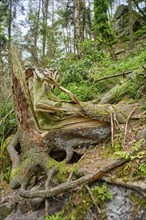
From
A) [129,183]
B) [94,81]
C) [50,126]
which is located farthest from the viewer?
[94,81]

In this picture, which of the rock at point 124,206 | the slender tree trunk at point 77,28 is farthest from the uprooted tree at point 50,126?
the slender tree trunk at point 77,28

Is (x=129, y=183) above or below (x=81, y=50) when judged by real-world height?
below

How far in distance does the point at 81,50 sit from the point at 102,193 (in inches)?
388

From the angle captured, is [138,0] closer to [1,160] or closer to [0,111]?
[0,111]

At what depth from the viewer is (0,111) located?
28.9ft

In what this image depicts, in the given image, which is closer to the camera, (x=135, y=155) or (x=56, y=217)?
(x=56, y=217)

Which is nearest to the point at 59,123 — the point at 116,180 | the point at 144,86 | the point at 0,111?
the point at 116,180

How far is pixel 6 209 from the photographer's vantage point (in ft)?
16.9

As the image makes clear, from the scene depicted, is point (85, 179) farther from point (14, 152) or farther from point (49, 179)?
point (14, 152)

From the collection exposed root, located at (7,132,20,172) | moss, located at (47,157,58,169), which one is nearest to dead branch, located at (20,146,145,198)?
moss, located at (47,157,58,169)

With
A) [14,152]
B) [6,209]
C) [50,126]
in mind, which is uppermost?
[50,126]

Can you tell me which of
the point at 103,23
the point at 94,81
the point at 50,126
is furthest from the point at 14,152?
the point at 103,23

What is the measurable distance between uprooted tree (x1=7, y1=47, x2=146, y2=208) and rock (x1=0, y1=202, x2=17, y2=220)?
1.16 ft

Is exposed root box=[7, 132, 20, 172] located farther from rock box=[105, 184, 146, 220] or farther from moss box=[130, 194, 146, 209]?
moss box=[130, 194, 146, 209]
